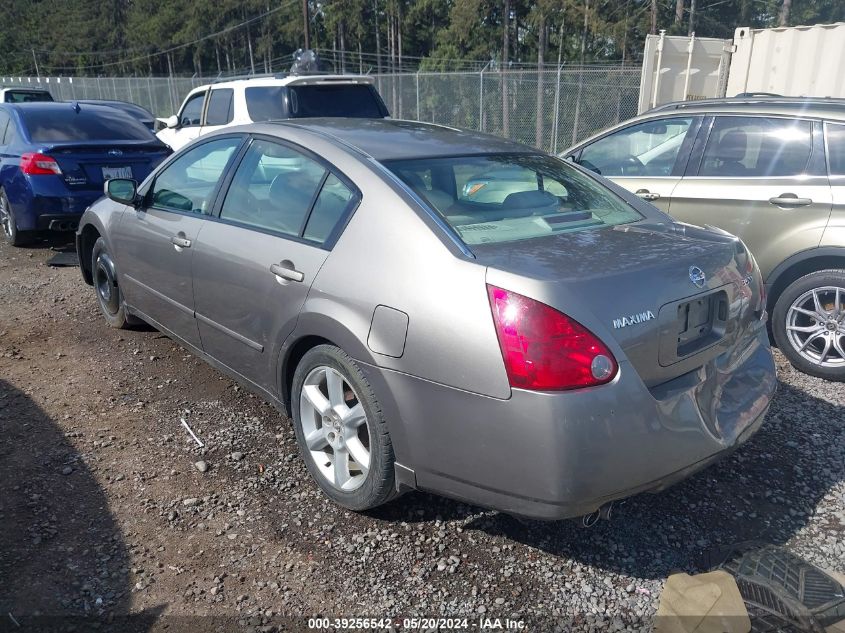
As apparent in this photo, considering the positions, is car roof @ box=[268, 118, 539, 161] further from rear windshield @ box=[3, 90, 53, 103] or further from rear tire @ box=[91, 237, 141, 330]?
rear windshield @ box=[3, 90, 53, 103]

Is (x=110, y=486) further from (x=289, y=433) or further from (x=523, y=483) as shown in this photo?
(x=523, y=483)

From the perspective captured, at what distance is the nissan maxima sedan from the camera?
7.57ft

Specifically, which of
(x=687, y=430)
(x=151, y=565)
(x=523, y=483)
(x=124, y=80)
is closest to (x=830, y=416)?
(x=687, y=430)

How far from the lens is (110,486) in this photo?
3229 millimetres

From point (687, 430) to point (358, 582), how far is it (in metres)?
1.33

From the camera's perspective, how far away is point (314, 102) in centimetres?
916

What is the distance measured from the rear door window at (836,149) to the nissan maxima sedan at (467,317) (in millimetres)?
1831

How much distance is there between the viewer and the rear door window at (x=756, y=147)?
15.3 feet

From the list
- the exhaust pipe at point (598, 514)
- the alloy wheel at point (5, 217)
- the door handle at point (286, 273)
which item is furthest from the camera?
the alloy wheel at point (5, 217)

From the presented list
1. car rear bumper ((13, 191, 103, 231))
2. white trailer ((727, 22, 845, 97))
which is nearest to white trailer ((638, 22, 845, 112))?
white trailer ((727, 22, 845, 97))

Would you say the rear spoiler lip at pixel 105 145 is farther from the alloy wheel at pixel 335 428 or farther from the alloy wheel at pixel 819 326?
the alloy wheel at pixel 819 326

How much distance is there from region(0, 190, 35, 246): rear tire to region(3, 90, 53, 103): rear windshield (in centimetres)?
1170

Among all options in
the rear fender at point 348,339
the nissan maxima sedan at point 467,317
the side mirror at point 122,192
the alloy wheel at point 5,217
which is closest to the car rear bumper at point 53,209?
the alloy wheel at point 5,217

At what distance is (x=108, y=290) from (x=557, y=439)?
13.1ft
